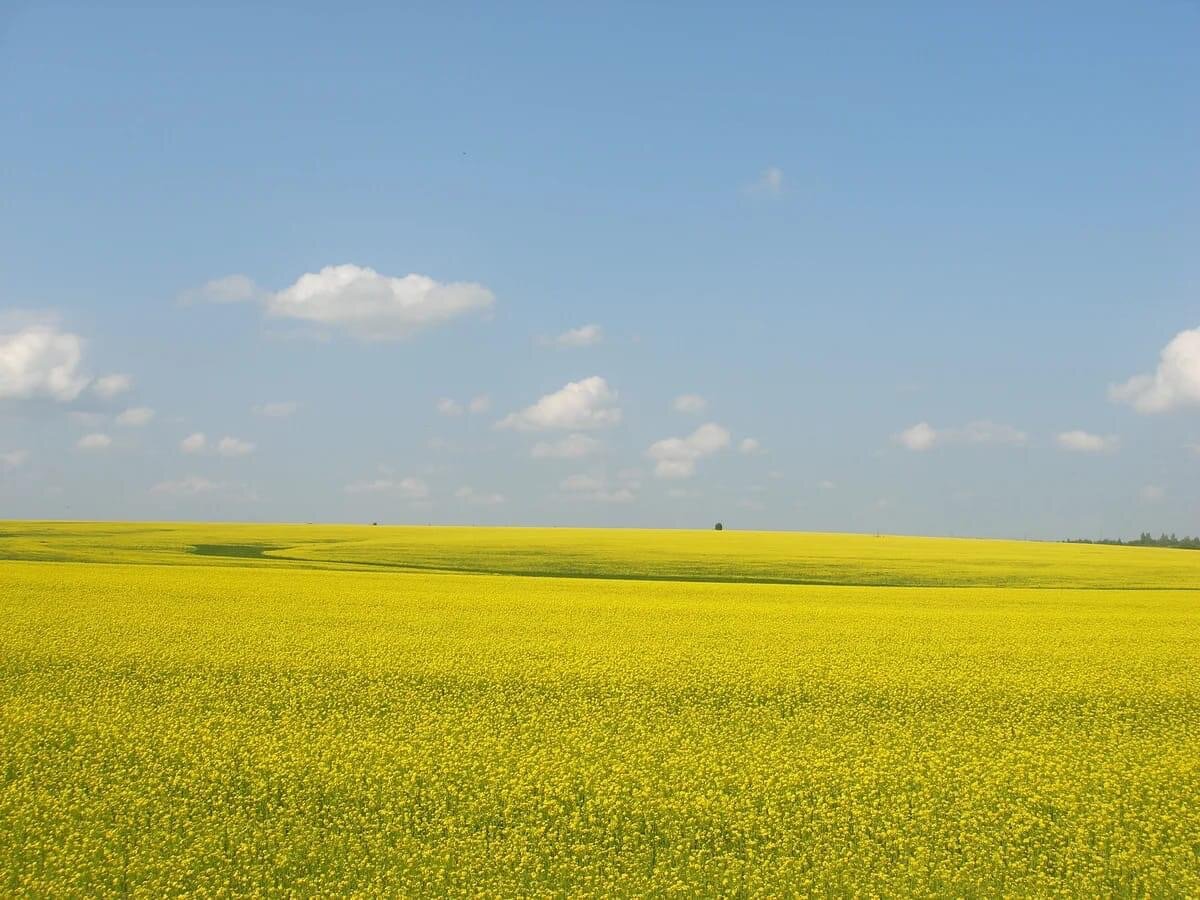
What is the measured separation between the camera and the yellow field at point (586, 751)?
8.74 m

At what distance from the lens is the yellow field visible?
344 inches

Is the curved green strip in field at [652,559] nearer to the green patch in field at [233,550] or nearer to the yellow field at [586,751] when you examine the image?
the green patch in field at [233,550]

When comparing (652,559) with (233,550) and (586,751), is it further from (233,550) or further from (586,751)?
(586,751)

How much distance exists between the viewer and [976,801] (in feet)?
32.4

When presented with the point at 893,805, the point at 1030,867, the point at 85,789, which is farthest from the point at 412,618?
the point at 1030,867

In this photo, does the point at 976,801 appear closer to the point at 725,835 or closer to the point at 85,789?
the point at 725,835

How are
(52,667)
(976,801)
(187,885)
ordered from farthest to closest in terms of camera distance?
(52,667)
(976,801)
(187,885)

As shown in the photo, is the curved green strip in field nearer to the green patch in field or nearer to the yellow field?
the green patch in field

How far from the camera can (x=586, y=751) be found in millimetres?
10930

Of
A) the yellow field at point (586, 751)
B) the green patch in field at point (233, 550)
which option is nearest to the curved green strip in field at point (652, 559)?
the green patch in field at point (233, 550)

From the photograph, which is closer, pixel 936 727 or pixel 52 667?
pixel 936 727

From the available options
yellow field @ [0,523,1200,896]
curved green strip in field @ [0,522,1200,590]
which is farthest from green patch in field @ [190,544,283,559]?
yellow field @ [0,523,1200,896]

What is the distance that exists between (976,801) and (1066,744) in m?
2.58

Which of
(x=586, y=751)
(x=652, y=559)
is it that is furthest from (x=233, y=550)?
(x=586, y=751)
